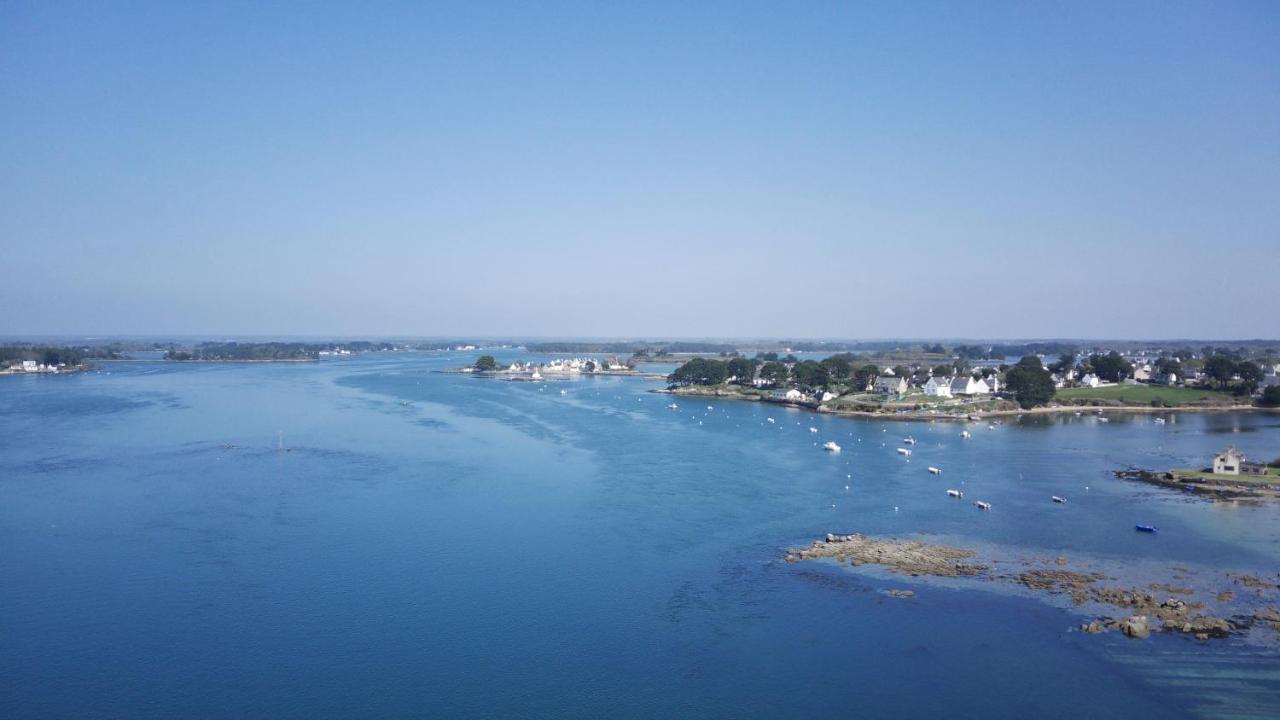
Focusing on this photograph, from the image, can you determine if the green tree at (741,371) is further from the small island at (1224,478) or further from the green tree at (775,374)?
the small island at (1224,478)

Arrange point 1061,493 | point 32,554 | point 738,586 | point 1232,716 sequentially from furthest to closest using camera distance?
point 1061,493 < point 32,554 < point 738,586 < point 1232,716

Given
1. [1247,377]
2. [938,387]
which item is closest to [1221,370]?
[1247,377]

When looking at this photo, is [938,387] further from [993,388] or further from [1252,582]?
[1252,582]

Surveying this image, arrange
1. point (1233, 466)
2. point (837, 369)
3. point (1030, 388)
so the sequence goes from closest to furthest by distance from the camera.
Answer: point (1233, 466) → point (1030, 388) → point (837, 369)

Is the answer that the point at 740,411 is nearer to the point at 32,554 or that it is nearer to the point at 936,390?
the point at 936,390

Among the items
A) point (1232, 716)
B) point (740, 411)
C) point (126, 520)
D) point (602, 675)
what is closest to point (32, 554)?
point (126, 520)

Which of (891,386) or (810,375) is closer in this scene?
(891,386)

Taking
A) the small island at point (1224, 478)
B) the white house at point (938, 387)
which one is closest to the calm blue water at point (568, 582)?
the small island at point (1224, 478)
